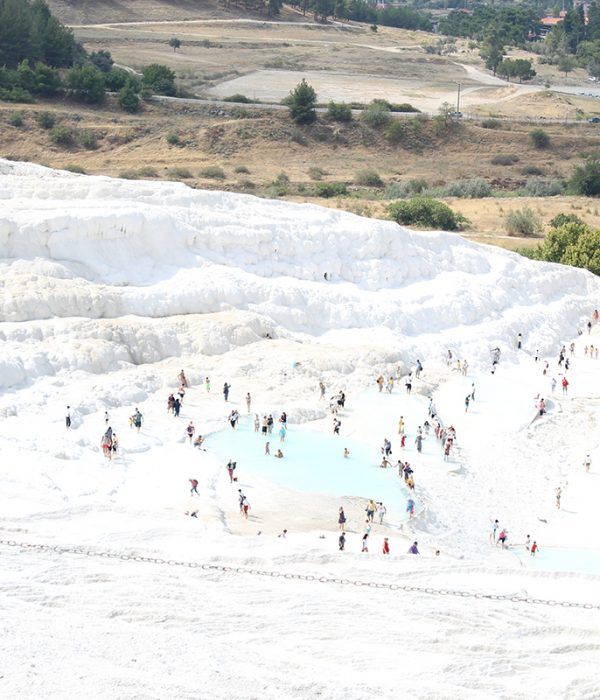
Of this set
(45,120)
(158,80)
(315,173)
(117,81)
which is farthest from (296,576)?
(158,80)

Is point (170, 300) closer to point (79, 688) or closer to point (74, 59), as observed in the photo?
point (79, 688)

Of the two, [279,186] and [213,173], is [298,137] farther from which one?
[279,186]

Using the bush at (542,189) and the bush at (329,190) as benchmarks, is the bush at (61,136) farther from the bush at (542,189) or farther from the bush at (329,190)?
the bush at (542,189)

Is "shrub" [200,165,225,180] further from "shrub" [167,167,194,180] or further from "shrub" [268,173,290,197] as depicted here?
"shrub" [268,173,290,197]

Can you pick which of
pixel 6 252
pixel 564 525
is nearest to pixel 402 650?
pixel 564 525

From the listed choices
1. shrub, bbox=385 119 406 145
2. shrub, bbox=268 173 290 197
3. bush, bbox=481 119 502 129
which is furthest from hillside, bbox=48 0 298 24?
shrub, bbox=268 173 290 197

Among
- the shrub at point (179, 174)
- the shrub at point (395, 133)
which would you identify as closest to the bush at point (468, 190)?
the shrub at point (395, 133)
